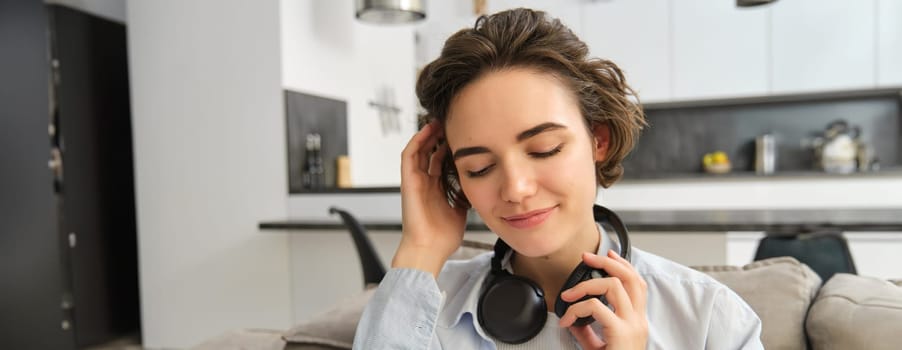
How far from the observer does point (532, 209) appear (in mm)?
879

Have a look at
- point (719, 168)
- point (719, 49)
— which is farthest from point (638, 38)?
point (719, 168)

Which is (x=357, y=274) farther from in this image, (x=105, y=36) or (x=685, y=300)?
(x=685, y=300)

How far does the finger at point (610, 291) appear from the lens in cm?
79

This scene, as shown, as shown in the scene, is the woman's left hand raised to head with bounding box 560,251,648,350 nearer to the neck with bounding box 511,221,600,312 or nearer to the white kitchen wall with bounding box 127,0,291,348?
the neck with bounding box 511,221,600,312

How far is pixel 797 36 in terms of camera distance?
4059 mm

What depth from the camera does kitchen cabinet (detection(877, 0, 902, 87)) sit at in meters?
3.87

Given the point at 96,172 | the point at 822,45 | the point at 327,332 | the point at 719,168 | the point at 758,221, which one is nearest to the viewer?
the point at 327,332

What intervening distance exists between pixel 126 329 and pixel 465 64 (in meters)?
3.69

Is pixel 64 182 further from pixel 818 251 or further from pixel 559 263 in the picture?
pixel 818 251

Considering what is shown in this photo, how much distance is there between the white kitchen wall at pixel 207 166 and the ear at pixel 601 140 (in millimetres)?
2458

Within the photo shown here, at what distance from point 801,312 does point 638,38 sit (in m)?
3.58

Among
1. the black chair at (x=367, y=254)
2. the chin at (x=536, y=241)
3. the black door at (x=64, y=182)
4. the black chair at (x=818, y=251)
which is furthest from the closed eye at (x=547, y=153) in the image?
the black door at (x=64, y=182)

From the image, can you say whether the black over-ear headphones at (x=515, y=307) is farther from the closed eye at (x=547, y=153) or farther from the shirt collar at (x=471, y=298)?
the closed eye at (x=547, y=153)

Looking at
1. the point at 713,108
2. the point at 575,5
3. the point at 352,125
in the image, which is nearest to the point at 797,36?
the point at 713,108
